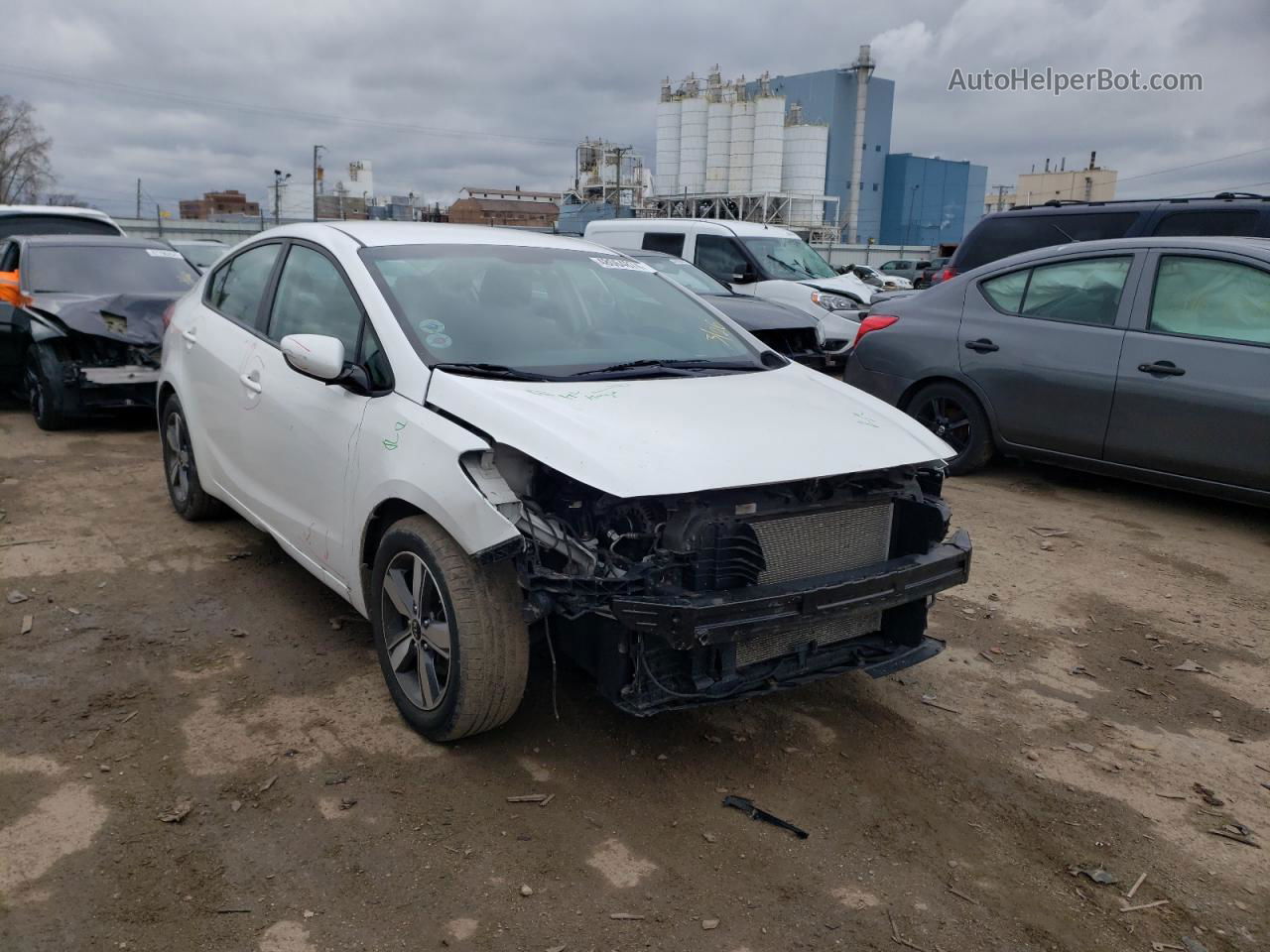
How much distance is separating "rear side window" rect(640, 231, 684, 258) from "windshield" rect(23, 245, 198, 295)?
6185 mm

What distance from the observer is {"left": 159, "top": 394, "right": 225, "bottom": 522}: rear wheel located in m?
5.37

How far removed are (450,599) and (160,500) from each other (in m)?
3.90

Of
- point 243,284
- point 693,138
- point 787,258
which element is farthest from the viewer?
point 693,138

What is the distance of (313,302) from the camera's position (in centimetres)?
411

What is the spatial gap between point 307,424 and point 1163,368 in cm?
483

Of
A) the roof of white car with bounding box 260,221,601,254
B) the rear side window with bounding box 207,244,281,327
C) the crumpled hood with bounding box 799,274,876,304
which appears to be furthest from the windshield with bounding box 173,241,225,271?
the roof of white car with bounding box 260,221,601,254

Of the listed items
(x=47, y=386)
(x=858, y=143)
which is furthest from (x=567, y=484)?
(x=858, y=143)

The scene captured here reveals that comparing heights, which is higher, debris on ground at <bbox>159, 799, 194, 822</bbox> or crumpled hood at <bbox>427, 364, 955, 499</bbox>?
crumpled hood at <bbox>427, 364, 955, 499</bbox>

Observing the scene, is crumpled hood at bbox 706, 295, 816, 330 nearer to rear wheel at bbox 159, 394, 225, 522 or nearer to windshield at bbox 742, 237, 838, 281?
windshield at bbox 742, 237, 838, 281

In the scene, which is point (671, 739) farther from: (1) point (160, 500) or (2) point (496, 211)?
(2) point (496, 211)

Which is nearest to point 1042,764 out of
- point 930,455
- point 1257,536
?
point 930,455

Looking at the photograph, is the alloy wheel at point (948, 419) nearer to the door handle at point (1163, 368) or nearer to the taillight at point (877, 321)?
the taillight at point (877, 321)

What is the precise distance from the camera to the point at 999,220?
31.8ft

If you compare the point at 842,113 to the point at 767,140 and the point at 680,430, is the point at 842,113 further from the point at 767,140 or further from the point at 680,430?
the point at 680,430
